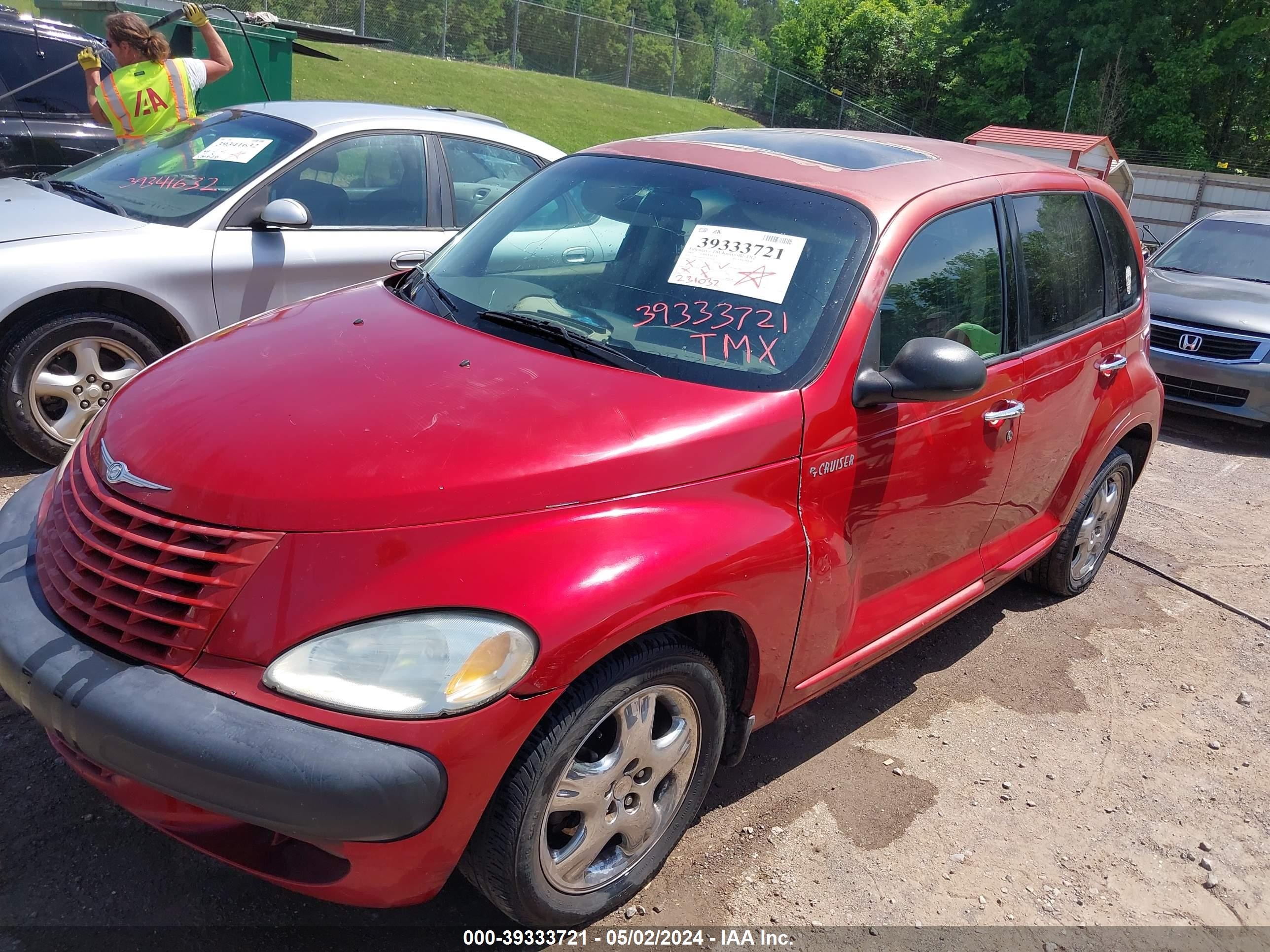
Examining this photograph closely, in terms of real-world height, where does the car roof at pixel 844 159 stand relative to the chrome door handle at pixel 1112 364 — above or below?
above

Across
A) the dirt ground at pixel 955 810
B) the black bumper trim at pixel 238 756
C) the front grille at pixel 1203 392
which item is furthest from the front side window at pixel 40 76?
the front grille at pixel 1203 392

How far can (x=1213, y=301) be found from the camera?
8.04 metres

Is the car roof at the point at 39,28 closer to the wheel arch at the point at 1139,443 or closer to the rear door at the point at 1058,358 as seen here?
the rear door at the point at 1058,358

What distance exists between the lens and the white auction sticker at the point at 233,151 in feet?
16.5

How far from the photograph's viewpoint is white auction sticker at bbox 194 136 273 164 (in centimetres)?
504

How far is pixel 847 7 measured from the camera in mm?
46844

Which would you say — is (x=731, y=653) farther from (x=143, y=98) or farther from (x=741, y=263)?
(x=143, y=98)

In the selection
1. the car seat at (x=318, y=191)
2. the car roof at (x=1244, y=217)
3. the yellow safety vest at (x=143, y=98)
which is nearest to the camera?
the car seat at (x=318, y=191)

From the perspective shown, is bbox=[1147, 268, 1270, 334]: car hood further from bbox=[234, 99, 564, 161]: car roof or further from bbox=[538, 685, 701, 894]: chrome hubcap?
bbox=[538, 685, 701, 894]: chrome hubcap

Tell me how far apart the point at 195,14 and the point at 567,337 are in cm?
445

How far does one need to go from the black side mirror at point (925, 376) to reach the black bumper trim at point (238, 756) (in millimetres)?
1519

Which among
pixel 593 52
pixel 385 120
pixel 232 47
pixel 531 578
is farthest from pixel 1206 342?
pixel 593 52

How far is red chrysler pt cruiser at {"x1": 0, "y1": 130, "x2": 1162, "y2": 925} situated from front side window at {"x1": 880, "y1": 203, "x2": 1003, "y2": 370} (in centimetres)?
1

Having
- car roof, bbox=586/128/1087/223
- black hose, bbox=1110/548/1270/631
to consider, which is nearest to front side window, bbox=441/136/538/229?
car roof, bbox=586/128/1087/223
